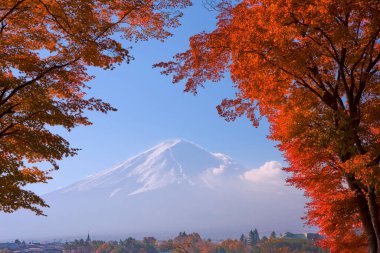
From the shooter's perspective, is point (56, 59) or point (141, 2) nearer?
point (56, 59)

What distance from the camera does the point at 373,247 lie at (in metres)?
11.2

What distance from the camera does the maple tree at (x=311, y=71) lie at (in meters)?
9.67

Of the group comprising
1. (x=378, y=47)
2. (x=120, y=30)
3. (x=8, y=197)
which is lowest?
(x=8, y=197)

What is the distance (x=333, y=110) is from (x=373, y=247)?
4249 mm

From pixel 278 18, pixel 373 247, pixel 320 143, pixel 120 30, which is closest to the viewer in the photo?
pixel 278 18

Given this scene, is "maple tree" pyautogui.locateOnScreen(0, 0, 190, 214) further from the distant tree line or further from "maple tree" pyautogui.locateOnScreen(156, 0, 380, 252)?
the distant tree line

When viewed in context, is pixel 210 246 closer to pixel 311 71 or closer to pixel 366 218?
pixel 366 218

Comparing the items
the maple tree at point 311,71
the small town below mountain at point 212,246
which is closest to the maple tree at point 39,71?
the maple tree at point 311,71

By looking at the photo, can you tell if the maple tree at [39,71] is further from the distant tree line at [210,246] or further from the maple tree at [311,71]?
the distant tree line at [210,246]

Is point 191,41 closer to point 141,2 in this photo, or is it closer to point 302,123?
point 141,2

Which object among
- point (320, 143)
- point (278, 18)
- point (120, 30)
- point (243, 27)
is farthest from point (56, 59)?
point (320, 143)

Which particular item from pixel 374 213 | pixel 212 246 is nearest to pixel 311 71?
pixel 374 213

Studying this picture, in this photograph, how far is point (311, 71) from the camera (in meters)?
11.3

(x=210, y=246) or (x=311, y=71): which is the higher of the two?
(x=311, y=71)
